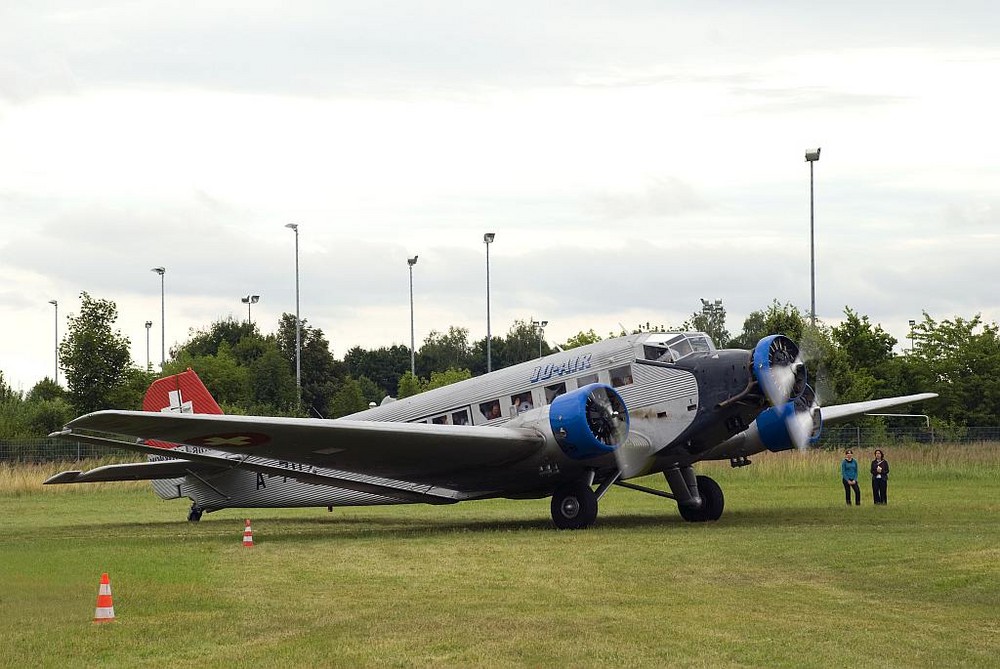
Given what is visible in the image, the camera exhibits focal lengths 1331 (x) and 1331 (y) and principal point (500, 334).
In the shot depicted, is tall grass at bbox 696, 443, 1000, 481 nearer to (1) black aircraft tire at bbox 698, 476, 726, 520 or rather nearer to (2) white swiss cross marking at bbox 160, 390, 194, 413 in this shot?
(1) black aircraft tire at bbox 698, 476, 726, 520

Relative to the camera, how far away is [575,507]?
23.9 m

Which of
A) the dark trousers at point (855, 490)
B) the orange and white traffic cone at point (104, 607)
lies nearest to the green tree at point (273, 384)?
the dark trousers at point (855, 490)

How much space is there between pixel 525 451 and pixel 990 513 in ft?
32.0

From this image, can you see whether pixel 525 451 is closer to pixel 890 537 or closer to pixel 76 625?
pixel 890 537

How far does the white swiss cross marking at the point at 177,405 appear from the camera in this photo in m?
28.7

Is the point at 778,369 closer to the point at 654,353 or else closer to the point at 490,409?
the point at 654,353

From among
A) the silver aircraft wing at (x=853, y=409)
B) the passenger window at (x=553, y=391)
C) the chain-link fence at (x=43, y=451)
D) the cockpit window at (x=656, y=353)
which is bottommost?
the chain-link fence at (x=43, y=451)

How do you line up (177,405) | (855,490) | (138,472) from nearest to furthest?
(138,472)
(177,405)
(855,490)

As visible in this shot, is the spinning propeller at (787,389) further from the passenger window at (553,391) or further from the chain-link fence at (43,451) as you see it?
the chain-link fence at (43,451)

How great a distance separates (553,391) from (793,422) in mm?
4412

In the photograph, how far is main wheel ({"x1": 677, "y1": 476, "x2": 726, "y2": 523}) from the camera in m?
25.7

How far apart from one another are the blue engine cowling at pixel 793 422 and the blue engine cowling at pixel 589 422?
9.37 ft

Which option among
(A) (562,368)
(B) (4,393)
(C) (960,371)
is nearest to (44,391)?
(B) (4,393)

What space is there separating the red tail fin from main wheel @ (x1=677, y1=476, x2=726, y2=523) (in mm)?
10582
